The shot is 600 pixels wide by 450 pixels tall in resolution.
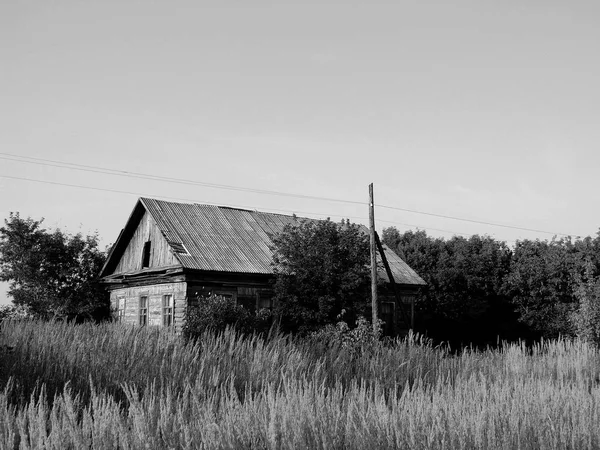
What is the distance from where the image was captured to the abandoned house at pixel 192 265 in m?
23.3

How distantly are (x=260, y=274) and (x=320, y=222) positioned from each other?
2.89 metres

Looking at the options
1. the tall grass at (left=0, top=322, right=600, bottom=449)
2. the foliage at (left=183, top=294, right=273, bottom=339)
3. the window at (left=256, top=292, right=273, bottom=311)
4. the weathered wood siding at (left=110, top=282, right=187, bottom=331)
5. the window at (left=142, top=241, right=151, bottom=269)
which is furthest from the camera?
the window at (left=142, top=241, right=151, bottom=269)

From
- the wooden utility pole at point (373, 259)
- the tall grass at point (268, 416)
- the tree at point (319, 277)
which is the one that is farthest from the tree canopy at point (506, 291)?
the tall grass at point (268, 416)

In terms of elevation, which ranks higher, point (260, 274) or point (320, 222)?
point (320, 222)

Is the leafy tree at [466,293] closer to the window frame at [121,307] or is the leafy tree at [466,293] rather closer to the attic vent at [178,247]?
the attic vent at [178,247]

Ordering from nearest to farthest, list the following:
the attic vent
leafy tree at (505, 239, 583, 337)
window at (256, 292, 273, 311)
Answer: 1. the attic vent
2. window at (256, 292, 273, 311)
3. leafy tree at (505, 239, 583, 337)

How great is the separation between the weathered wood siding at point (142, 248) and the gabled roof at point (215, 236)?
0.41 meters

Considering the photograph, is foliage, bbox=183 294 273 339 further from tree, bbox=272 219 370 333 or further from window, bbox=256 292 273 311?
window, bbox=256 292 273 311

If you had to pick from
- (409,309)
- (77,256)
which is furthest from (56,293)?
(409,309)

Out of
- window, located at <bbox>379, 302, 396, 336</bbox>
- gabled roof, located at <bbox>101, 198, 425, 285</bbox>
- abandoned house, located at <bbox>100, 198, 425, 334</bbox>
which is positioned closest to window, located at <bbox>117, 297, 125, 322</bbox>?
abandoned house, located at <bbox>100, 198, 425, 334</bbox>

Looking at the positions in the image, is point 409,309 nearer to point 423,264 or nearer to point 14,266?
point 423,264

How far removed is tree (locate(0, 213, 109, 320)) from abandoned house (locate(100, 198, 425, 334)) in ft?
5.09

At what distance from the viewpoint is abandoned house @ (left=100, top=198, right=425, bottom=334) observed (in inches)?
918

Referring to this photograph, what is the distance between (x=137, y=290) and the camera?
26500 millimetres
